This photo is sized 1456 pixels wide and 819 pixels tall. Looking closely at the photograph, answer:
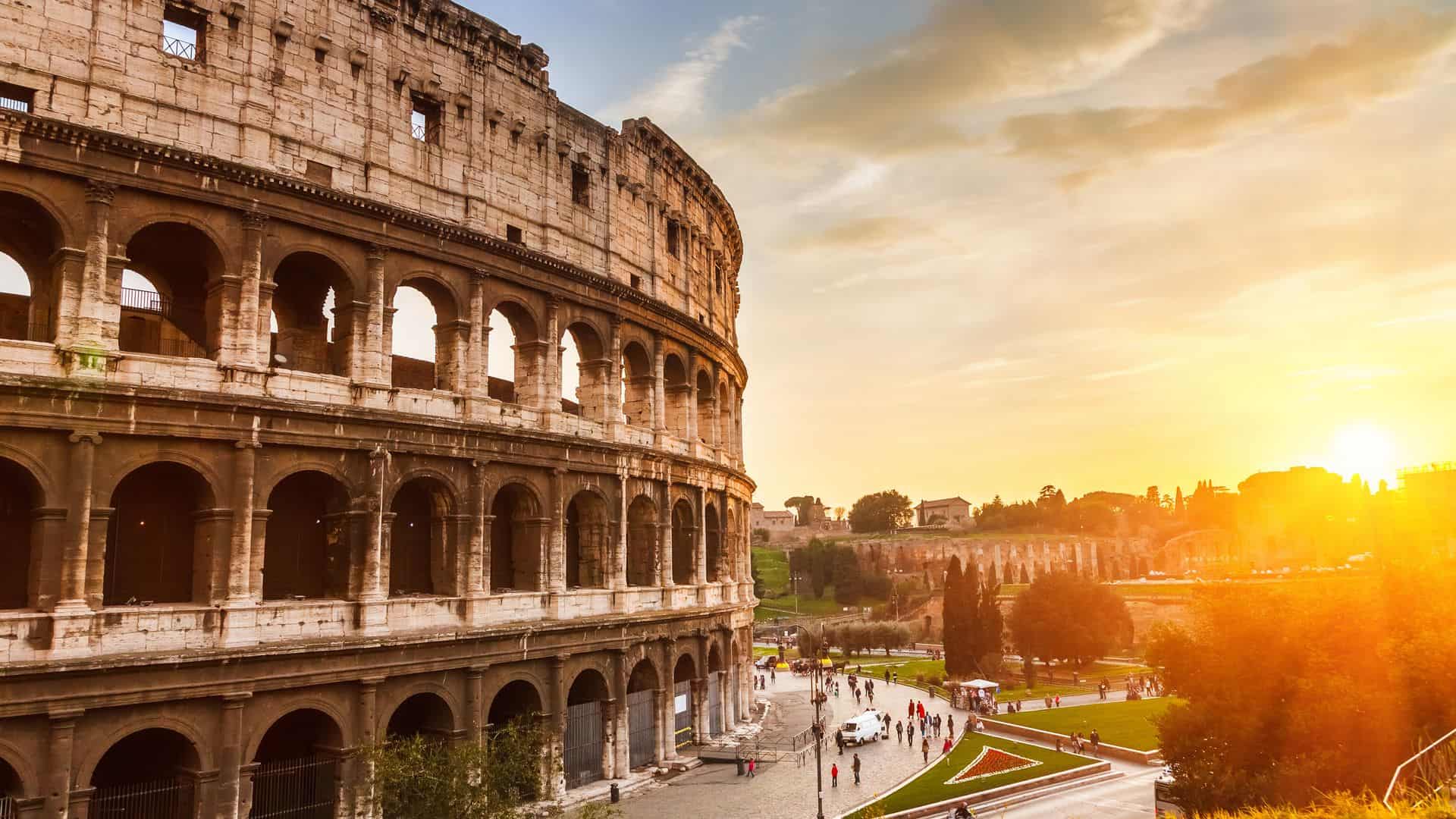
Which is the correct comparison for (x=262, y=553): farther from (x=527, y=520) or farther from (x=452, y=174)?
(x=452, y=174)

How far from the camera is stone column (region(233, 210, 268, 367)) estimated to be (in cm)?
2014

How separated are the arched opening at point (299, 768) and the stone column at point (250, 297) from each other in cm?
763

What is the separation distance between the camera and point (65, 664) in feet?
55.3

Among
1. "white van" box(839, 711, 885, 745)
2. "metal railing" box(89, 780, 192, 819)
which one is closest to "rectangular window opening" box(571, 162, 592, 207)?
"metal railing" box(89, 780, 192, 819)

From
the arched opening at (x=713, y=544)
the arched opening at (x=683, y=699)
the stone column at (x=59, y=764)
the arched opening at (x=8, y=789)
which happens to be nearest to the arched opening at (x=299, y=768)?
the stone column at (x=59, y=764)

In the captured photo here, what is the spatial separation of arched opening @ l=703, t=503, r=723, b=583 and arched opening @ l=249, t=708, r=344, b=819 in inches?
617

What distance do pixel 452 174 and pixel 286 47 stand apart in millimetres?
4696

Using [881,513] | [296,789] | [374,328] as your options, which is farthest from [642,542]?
[881,513]

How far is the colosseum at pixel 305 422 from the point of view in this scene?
17.9 meters

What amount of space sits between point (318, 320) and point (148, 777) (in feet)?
35.3

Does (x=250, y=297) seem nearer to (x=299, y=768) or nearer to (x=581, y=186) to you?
(x=299, y=768)

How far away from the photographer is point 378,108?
2325cm

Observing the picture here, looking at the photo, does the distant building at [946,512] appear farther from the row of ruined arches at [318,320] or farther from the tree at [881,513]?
the row of ruined arches at [318,320]

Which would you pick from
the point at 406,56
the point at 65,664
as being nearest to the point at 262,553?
the point at 65,664
